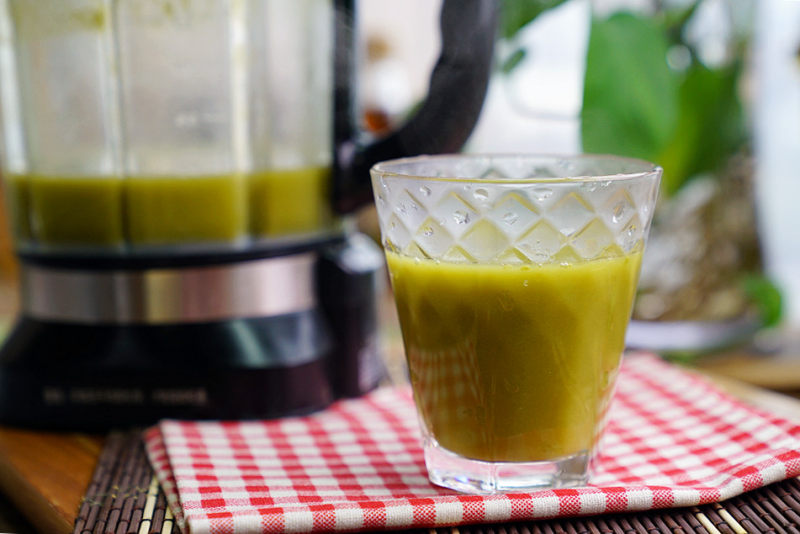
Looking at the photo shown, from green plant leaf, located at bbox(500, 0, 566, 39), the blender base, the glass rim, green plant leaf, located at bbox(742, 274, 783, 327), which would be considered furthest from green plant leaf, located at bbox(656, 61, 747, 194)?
the blender base

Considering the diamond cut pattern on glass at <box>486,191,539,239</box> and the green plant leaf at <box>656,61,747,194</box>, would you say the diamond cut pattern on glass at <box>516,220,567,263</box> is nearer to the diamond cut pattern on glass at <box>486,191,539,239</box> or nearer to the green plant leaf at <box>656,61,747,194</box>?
the diamond cut pattern on glass at <box>486,191,539,239</box>

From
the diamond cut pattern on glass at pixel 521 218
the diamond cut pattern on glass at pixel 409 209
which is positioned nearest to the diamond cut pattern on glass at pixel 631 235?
the diamond cut pattern on glass at pixel 521 218

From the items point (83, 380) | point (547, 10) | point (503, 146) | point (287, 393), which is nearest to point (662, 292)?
point (503, 146)

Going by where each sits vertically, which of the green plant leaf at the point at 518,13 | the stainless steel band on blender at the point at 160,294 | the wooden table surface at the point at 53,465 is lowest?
the wooden table surface at the point at 53,465

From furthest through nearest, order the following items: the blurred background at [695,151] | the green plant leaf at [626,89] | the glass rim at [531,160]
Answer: the blurred background at [695,151]
the green plant leaf at [626,89]
the glass rim at [531,160]

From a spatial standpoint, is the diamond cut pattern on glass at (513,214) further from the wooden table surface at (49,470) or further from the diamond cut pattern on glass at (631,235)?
the wooden table surface at (49,470)

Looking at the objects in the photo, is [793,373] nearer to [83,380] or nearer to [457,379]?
[457,379]

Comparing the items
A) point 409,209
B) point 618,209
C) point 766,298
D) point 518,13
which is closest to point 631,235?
point 618,209
